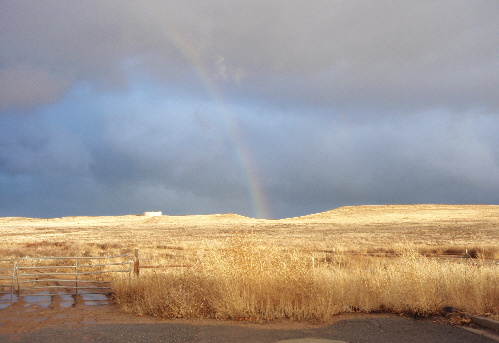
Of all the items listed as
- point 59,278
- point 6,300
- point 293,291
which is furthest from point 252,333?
point 59,278

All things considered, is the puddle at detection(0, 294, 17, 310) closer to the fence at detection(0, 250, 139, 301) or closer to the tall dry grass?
the fence at detection(0, 250, 139, 301)

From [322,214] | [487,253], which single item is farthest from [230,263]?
[322,214]

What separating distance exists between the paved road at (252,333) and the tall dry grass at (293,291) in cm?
80

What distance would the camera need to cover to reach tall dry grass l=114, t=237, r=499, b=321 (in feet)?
37.4

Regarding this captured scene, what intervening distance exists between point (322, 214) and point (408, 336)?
11344 centimetres

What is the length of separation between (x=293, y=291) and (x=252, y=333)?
2.27 m

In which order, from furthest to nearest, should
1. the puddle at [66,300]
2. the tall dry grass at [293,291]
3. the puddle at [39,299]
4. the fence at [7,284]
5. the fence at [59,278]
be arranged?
the fence at [59,278]
the fence at [7,284]
the puddle at [39,299]
the puddle at [66,300]
the tall dry grass at [293,291]

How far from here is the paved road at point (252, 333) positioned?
31.4 ft

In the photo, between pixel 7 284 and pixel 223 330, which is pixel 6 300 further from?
pixel 223 330

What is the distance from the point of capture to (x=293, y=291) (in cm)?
1201

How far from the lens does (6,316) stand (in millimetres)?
12633

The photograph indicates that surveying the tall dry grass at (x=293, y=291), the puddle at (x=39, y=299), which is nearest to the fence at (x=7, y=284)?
the puddle at (x=39, y=299)

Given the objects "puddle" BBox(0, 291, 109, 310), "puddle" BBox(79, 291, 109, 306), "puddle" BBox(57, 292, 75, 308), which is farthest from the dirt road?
"puddle" BBox(79, 291, 109, 306)

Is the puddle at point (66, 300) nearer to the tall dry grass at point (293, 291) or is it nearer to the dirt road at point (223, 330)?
the tall dry grass at point (293, 291)
